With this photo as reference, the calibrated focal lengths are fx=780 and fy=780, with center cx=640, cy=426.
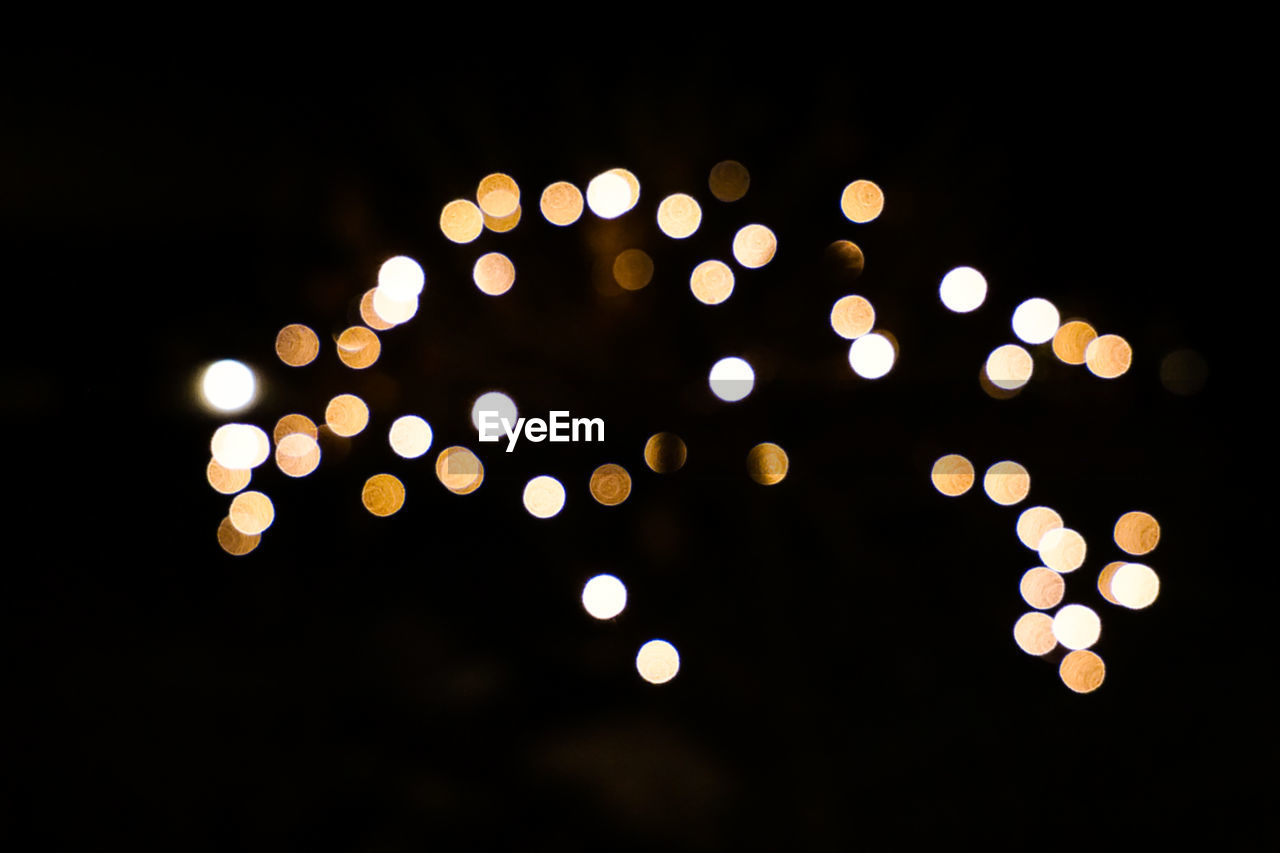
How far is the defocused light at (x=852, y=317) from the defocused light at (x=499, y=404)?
0.31 m

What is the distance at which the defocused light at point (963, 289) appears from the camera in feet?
2.36

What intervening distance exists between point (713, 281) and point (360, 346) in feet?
1.10

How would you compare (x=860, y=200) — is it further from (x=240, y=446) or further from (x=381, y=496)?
(x=240, y=446)

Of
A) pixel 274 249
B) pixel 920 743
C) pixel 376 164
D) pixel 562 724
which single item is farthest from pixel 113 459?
pixel 920 743

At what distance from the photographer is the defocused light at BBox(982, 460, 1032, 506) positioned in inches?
28.7

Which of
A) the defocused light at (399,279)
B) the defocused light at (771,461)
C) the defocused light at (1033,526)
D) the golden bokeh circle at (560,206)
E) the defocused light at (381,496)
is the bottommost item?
the defocused light at (381,496)

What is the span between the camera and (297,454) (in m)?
0.75

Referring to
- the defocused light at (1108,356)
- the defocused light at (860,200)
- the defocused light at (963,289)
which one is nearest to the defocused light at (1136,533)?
the defocused light at (1108,356)

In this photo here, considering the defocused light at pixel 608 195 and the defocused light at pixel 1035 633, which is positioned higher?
the defocused light at pixel 608 195

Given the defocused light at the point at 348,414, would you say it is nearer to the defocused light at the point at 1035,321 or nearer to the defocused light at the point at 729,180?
the defocused light at the point at 729,180

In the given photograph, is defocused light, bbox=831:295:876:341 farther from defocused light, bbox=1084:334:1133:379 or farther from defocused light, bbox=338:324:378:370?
defocused light, bbox=338:324:378:370

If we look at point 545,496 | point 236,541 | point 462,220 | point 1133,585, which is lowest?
point 236,541

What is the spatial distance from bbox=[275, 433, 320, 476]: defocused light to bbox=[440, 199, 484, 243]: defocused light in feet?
0.79

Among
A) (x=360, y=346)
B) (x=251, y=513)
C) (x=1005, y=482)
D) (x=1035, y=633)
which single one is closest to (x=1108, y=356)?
(x=1005, y=482)
